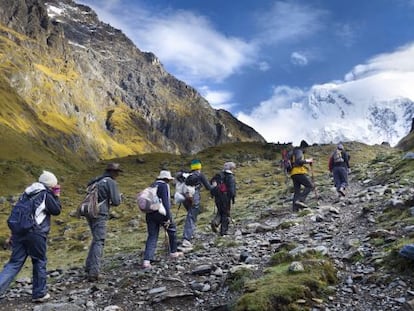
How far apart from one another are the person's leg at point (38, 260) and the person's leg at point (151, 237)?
354cm

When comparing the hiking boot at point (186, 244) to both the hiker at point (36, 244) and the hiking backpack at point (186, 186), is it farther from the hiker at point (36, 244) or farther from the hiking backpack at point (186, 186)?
the hiker at point (36, 244)

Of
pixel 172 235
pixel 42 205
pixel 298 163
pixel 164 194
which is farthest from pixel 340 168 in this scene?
pixel 42 205

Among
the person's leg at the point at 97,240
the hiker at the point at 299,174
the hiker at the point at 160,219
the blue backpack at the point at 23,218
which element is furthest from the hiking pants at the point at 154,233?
the hiker at the point at 299,174

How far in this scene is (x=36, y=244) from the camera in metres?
12.8

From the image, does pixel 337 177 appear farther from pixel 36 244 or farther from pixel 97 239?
pixel 36 244

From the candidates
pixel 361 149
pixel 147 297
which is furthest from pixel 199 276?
pixel 361 149

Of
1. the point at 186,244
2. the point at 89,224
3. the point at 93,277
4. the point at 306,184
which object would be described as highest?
the point at 306,184

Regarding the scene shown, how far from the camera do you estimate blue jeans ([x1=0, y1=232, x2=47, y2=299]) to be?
1274cm

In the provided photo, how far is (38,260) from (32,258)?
0.51 feet

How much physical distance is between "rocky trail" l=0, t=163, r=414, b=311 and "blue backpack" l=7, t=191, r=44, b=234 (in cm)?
189

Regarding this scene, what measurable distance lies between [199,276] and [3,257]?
55.0 ft

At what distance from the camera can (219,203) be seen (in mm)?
20125

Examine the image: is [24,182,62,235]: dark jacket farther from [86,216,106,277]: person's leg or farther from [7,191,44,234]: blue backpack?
[86,216,106,277]: person's leg

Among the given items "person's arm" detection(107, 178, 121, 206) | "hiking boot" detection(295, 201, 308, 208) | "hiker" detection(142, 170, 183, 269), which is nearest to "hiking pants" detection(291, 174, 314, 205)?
"hiking boot" detection(295, 201, 308, 208)
